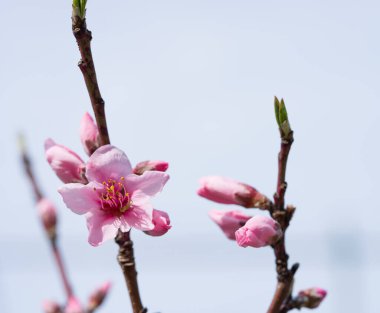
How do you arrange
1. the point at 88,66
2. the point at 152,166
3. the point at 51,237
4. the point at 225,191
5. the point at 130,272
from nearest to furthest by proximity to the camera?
1. the point at 88,66
2. the point at 130,272
3. the point at 152,166
4. the point at 225,191
5. the point at 51,237

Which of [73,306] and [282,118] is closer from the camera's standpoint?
[282,118]

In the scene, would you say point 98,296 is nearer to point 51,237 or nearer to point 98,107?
point 51,237

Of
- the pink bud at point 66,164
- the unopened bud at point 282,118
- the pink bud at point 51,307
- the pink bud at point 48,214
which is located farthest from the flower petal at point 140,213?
the pink bud at point 51,307

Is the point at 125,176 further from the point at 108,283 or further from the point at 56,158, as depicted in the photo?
the point at 108,283

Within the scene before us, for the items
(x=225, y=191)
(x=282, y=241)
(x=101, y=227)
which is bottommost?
(x=282, y=241)

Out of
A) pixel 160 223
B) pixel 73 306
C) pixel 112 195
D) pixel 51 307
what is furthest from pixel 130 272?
pixel 51 307

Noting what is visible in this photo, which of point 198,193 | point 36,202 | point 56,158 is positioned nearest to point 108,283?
point 36,202

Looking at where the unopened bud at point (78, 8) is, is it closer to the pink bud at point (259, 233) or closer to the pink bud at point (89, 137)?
the pink bud at point (89, 137)
